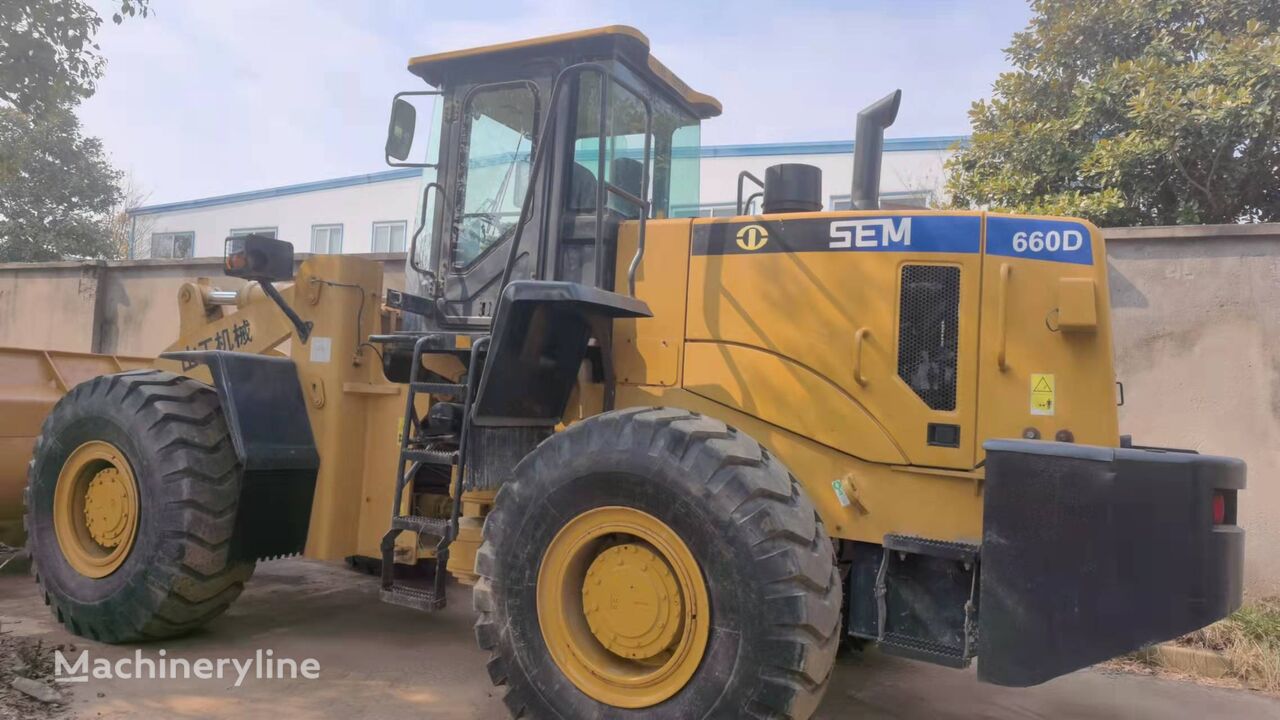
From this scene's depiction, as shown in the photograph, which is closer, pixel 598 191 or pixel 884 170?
pixel 598 191

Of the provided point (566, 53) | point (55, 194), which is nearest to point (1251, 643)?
point (566, 53)

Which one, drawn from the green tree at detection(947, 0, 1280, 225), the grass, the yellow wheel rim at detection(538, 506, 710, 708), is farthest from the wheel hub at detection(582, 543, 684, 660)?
the green tree at detection(947, 0, 1280, 225)

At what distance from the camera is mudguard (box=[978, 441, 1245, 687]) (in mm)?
2900

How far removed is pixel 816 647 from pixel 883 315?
4.38 ft

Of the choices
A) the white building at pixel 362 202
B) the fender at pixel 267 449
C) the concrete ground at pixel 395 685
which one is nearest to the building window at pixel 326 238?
the white building at pixel 362 202

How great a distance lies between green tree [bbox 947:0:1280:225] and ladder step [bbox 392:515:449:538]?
606 centimetres

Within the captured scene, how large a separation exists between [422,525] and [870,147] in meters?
2.62

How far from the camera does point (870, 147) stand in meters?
4.06

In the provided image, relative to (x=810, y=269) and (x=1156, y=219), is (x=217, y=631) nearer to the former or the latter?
(x=810, y=269)

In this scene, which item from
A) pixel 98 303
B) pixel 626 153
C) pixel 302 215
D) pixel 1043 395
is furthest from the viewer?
pixel 302 215

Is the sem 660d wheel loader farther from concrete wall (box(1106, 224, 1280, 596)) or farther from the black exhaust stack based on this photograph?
concrete wall (box(1106, 224, 1280, 596))

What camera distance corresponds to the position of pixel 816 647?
2.96m

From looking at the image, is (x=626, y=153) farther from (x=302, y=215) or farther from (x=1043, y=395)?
(x=302, y=215)

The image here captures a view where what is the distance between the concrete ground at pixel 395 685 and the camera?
388 centimetres
